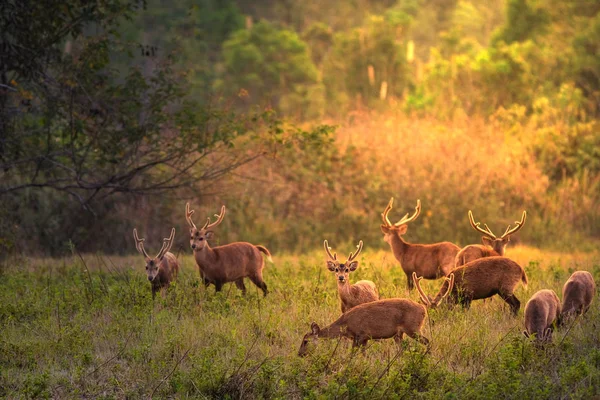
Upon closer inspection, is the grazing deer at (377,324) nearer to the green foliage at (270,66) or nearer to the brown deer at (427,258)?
the brown deer at (427,258)

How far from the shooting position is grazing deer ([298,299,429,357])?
816 cm

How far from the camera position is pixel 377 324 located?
817cm

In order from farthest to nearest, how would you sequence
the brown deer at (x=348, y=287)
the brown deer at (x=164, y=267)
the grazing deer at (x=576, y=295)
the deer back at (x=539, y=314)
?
the brown deer at (x=164, y=267) < the grazing deer at (x=576, y=295) < the brown deer at (x=348, y=287) < the deer back at (x=539, y=314)

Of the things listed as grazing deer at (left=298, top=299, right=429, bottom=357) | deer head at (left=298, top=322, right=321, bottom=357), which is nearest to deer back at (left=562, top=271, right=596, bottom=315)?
grazing deer at (left=298, top=299, right=429, bottom=357)

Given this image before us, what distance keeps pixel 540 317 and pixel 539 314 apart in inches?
1.2

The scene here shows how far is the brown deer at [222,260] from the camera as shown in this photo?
10852 mm

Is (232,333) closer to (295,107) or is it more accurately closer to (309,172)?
(309,172)

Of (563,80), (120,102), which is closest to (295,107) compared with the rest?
(563,80)

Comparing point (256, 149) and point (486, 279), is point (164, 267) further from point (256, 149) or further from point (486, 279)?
point (256, 149)

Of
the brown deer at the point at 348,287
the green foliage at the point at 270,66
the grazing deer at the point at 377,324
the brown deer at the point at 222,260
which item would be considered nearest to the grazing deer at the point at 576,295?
the grazing deer at the point at 377,324

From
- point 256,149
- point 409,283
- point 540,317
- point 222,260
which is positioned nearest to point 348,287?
point 540,317

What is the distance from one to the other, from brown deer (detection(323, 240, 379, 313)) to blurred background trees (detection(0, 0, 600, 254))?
14.9ft

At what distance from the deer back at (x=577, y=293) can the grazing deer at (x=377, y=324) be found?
1858 millimetres

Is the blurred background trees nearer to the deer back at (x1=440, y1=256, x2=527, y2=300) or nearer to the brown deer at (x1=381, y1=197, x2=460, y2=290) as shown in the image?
the brown deer at (x1=381, y1=197, x2=460, y2=290)
